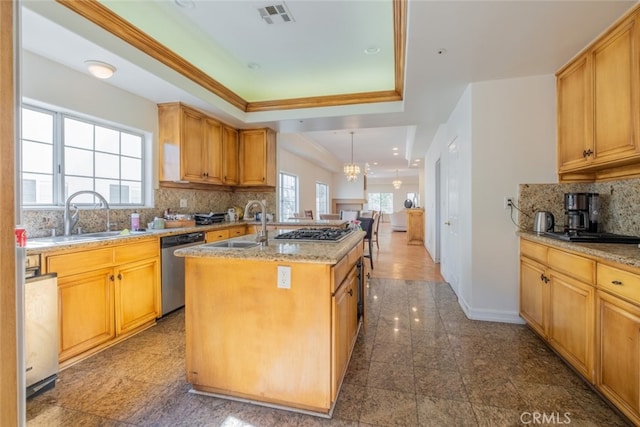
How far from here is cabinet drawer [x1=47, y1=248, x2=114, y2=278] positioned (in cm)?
197

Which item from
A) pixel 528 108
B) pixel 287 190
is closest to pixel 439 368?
pixel 528 108

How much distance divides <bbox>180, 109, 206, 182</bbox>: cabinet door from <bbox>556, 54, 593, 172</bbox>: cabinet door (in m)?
4.00

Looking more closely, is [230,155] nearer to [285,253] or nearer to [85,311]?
[85,311]

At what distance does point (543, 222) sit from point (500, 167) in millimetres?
641

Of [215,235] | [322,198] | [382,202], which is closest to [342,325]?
[215,235]

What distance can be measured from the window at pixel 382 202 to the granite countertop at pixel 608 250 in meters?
14.7

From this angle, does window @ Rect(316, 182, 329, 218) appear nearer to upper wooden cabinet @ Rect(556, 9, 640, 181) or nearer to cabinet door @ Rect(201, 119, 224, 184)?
cabinet door @ Rect(201, 119, 224, 184)

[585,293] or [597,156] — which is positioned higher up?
[597,156]

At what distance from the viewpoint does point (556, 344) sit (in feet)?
6.99

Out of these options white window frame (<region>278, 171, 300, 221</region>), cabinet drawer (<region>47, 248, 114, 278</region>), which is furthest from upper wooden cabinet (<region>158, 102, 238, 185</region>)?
white window frame (<region>278, 171, 300, 221</region>)

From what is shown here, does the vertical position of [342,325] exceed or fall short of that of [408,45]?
it falls short

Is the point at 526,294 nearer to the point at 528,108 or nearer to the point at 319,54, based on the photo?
the point at 528,108

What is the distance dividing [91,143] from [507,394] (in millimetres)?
4076

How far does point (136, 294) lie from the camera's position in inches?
104
